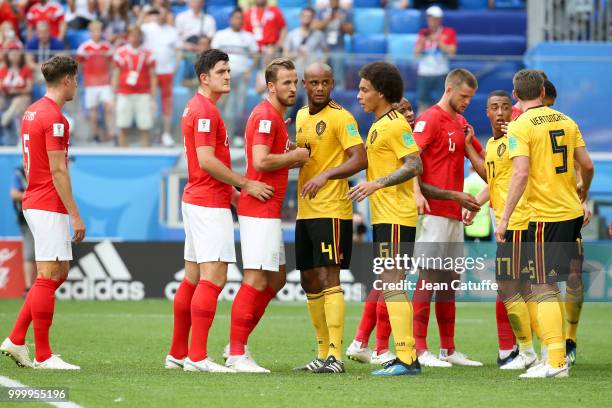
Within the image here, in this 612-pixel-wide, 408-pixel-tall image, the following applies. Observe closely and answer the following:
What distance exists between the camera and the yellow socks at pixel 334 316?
9.13m

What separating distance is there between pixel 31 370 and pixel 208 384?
1686 millimetres

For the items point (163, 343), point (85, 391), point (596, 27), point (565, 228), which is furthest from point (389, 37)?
point (85, 391)

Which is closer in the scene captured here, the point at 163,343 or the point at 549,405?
the point at 549,405

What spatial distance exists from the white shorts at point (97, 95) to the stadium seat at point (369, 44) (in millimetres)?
4803

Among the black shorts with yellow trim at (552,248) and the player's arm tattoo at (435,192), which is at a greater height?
the player's arm tattoo at (435,192)

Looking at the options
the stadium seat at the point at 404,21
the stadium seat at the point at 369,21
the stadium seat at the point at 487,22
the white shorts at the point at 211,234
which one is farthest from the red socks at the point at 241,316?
the stadium seat at the point at 487,22

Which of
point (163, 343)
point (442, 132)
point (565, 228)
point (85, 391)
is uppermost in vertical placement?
point (442, 132)

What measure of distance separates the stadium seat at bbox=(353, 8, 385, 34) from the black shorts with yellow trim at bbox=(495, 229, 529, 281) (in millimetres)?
13302

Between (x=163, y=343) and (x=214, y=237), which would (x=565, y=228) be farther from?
(x=163, y=343)

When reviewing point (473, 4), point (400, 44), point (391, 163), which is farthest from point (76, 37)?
point (391, 163)

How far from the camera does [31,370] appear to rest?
9.15 meters

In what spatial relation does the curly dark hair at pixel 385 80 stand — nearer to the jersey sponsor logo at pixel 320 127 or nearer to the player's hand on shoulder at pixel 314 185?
the jersey sponsor logo at pixel 320 127

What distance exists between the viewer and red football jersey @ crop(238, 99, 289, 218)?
9133 mm

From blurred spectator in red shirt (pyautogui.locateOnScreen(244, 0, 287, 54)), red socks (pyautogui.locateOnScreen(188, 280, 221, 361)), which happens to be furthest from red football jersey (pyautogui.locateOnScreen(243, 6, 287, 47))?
red socks (pyautogui.locateOnScreen(188, 280, 221, 361))
